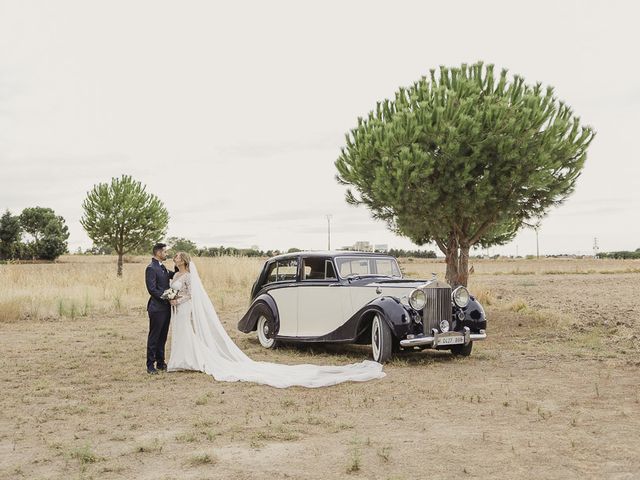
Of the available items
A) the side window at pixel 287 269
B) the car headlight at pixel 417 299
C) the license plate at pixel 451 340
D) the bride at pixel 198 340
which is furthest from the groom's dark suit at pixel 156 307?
the license plate at pixel 451 340

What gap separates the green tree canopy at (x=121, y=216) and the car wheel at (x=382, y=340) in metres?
31.2

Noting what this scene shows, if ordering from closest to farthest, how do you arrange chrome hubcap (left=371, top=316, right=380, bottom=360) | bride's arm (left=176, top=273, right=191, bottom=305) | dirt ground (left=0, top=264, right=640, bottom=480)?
dirt ground (left=0, top=264, right=640, bottom=480)
bride's arm (left=176, top=273, right=191, bottom=305)
chrome hubcap (left=371, top=316, right=380, bottom=360)

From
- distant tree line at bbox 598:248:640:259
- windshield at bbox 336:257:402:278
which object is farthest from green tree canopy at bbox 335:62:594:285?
distant tree line at bbox 598:248:640:259

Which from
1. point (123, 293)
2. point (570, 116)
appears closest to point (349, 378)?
point (570, 116)

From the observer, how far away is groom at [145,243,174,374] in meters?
10.3

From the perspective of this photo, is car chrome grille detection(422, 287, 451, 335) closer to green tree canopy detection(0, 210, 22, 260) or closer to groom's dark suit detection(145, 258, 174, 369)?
groom's dark suit detection(145, 258, 174, 369)

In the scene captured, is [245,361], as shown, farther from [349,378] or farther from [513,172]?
[513,172]

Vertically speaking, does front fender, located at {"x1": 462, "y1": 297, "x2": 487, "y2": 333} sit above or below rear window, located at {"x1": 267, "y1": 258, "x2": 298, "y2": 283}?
below

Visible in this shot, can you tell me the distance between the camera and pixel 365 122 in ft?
64.4

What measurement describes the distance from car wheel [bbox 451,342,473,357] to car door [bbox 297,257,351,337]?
81.2 inches

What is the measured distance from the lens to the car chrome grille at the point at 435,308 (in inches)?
431

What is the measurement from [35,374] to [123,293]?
1413 centimetres

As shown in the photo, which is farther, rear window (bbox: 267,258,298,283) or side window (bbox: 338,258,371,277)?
rear window (bbox: 267,258,298,283)

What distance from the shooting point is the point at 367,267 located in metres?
12.3
